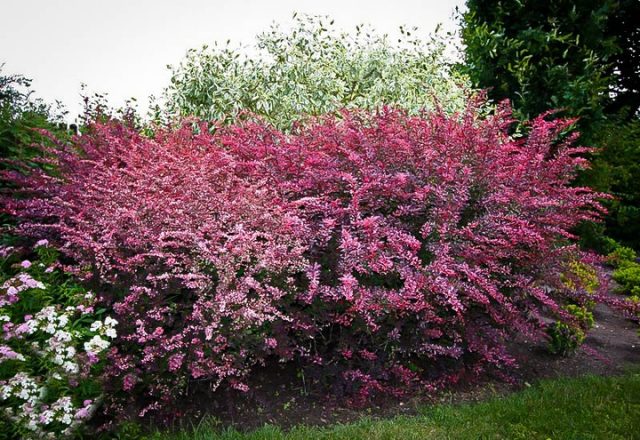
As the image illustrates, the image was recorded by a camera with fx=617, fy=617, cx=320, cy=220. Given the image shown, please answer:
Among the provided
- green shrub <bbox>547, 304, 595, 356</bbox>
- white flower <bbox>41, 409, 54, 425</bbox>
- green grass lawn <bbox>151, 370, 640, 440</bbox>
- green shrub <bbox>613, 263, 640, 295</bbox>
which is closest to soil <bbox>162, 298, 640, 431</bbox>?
green shrub <bbox>547, 304, 595, 356</bbox>

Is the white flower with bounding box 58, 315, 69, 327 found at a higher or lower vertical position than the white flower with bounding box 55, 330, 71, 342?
higher

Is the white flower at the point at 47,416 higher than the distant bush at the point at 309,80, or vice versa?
the distant bush at the point at 309,80

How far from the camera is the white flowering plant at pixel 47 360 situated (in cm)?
354

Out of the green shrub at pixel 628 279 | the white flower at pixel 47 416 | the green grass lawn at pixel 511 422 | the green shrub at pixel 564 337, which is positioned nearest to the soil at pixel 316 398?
the green shrub at pixel 564 337

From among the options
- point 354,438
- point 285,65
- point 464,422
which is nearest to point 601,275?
point 464,422

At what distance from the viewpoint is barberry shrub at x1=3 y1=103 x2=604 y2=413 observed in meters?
3.99

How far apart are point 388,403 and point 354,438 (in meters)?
0.85

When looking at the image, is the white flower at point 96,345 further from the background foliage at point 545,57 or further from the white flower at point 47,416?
the background foliage at point 545,57

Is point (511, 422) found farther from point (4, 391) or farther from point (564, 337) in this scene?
point (4, 391)

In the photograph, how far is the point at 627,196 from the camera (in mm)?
10289

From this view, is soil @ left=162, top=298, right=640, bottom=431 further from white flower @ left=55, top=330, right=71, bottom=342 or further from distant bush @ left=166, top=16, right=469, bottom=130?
distant bush @ left=166, top=16, right=469, bottom=130

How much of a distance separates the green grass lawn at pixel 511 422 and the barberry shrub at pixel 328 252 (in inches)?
14.9

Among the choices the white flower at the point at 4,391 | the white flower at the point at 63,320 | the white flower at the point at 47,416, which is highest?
the white flower at the point at 63,320

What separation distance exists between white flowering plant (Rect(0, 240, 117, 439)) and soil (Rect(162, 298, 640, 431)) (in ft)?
2.44
